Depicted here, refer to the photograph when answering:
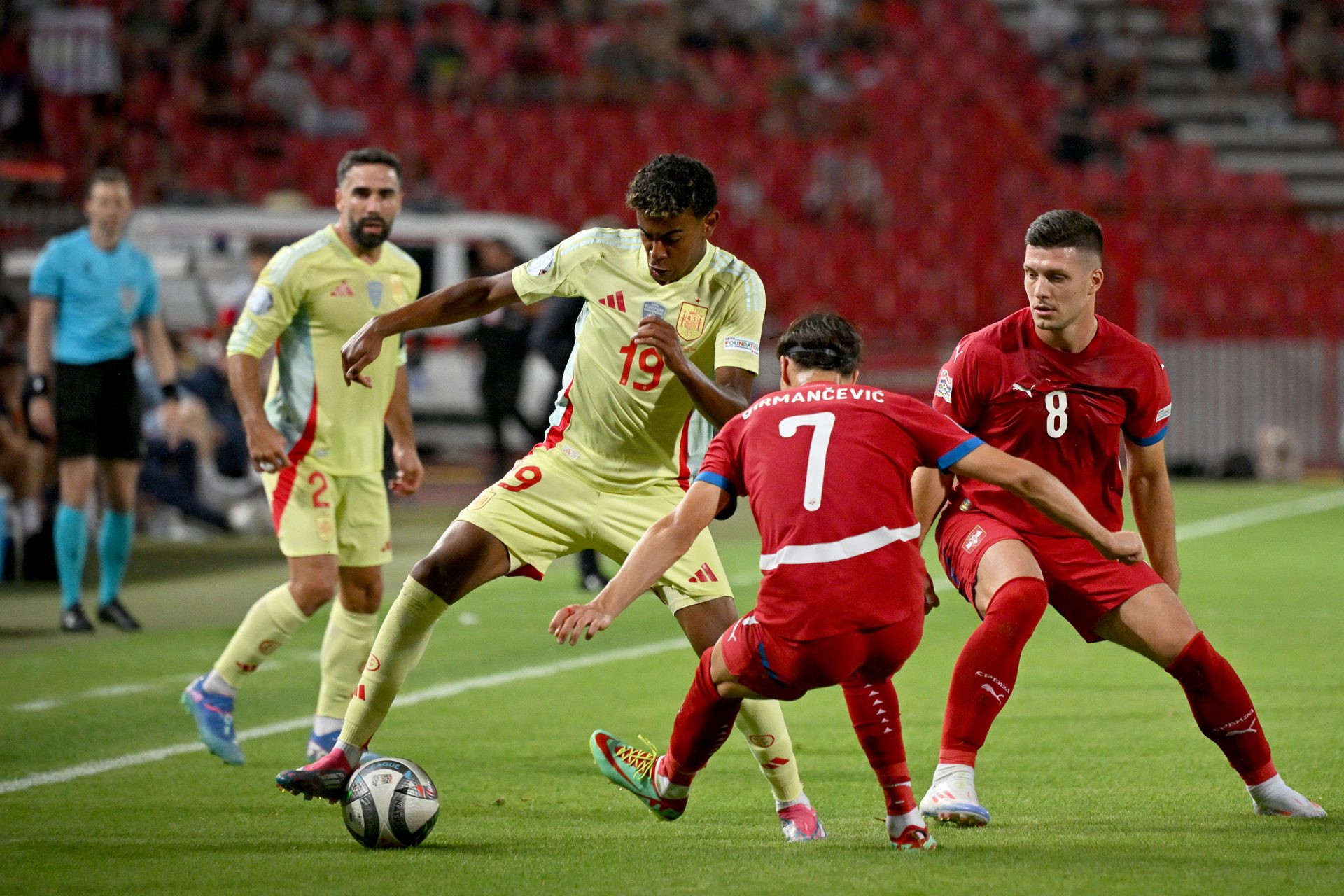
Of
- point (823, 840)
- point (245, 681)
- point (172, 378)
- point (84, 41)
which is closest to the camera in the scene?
point (823, 840)

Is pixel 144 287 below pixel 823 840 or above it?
above

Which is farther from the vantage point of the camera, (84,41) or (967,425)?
(84,41)

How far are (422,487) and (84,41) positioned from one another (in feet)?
27.9

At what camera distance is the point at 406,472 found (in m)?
7.27

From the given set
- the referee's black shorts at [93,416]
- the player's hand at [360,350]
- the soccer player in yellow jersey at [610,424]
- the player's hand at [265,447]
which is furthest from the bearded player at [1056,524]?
the referee's black shorts at [93,416]

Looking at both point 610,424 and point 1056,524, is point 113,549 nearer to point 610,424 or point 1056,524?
point 610,424

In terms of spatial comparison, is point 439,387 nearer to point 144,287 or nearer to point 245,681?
point 144,287

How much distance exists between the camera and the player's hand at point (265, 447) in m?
6.78

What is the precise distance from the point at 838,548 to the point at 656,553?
496mm

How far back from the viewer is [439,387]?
21094 millimetres

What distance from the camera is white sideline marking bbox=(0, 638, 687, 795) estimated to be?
642 cm

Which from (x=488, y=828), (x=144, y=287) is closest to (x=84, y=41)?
(x=144, y=287)

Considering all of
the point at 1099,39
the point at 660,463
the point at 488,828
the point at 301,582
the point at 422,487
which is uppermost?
the point at 1099,39

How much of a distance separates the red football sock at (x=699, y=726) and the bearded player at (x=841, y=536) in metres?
0.09
